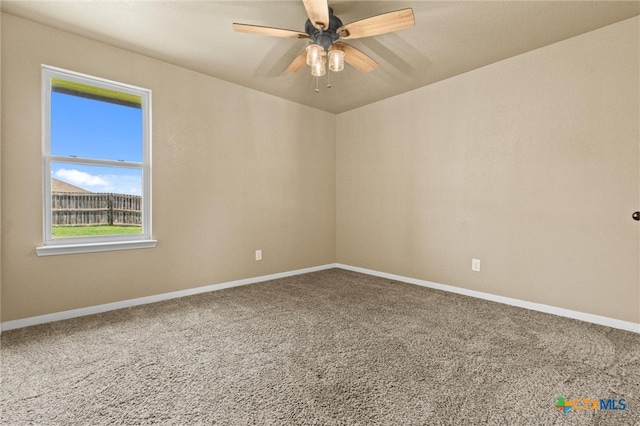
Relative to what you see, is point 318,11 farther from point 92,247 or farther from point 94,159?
point 92,247

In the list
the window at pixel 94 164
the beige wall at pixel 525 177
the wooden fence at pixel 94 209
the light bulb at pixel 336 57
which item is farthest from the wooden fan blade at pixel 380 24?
the wooden fence at pixel 94 209

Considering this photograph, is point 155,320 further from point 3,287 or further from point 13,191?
point 13,191

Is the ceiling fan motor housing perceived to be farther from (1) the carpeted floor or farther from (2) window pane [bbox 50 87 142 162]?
(1) the carpeted floor

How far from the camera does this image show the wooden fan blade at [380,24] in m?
1.87

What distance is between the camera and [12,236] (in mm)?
2344

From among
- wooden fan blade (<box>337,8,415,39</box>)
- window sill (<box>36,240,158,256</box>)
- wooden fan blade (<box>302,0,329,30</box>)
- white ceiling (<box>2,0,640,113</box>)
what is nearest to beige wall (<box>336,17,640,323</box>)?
white ceiling (<box>2,0,640,113</box>)

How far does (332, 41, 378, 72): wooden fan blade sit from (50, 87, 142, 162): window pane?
210 cm

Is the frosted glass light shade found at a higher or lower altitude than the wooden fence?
higher

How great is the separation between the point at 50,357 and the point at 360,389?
1.97 metres

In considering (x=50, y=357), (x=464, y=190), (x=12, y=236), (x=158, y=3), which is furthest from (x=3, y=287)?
(x=464, y=190)

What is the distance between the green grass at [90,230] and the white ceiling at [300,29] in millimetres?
1680

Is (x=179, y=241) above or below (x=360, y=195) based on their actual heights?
below

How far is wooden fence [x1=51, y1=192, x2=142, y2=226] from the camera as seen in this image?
2.60 m

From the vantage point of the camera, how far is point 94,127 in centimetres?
276
